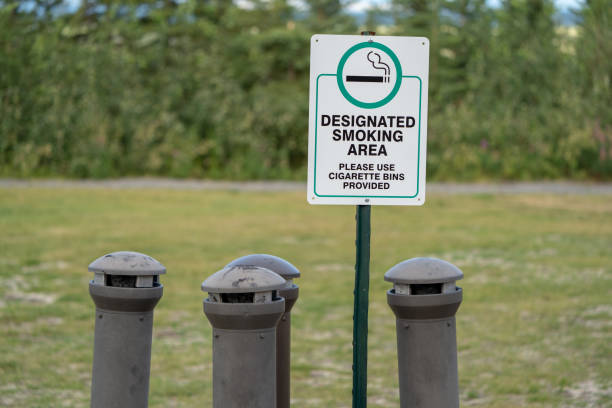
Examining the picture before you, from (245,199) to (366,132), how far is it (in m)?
10.2

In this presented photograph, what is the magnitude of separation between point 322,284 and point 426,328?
14.6ft

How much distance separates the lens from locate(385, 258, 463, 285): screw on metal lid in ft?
11.6

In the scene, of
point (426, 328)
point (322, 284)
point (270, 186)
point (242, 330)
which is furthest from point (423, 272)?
point (270, 186)

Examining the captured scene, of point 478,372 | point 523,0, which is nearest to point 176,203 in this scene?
point 478,372

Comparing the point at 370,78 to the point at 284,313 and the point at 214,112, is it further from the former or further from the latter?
the point at 214,112

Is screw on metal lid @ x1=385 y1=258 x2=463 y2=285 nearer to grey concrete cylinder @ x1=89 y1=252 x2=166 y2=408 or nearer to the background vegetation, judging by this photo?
grey concrete cylinder @ x1=89 y1=252 x2=166 y2=408

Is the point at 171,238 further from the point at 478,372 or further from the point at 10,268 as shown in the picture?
the point at 478,372

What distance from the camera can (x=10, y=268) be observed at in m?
8.47

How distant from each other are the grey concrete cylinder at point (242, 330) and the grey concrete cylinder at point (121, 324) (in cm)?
41

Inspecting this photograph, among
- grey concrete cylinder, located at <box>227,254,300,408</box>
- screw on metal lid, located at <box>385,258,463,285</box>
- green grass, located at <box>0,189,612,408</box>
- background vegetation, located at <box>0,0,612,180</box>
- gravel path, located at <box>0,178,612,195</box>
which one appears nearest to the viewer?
screw on metal lid, located at <box>385,258,463,285</box>

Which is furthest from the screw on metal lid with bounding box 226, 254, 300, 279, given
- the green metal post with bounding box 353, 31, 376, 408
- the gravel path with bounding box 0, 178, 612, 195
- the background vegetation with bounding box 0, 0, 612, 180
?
the background vegetation with bounding box 0, 0, 612, 180

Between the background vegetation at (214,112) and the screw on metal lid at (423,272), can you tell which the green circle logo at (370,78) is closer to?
the screw on metal lid at (423,272)

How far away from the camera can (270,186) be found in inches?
614

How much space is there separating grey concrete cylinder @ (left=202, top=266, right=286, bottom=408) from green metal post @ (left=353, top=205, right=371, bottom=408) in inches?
17.8
